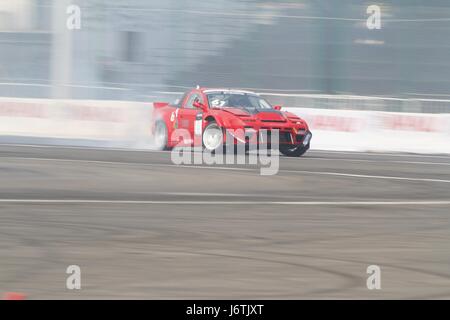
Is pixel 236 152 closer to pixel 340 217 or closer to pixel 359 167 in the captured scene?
pixel 359 167

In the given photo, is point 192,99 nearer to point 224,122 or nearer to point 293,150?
point 224,122

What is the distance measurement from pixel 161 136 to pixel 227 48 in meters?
16.0

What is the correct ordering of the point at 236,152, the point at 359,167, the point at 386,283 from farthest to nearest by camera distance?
the point at 236,152 → the point at 359,167 → the point at 386,283

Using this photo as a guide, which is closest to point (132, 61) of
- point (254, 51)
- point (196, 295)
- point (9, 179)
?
point (254, 51)

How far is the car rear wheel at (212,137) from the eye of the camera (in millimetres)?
19312

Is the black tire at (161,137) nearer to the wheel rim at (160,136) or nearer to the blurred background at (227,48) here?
the wheel rim at (160,136)

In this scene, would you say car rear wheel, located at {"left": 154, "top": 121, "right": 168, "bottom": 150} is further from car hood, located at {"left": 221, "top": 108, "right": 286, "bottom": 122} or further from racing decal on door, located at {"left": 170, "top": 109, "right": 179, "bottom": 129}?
car hood, located at {"left": 221, "top": 108, "right": 286, "bottom": 122}

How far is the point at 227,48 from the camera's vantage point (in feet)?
122

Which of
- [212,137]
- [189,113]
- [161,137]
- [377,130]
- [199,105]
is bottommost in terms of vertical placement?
[377,130]

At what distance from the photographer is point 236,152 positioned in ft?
63.7

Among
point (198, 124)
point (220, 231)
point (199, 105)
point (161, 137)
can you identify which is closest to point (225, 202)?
point (220, 231)

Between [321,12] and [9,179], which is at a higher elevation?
[321,12]

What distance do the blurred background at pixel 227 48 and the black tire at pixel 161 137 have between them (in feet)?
27.3
